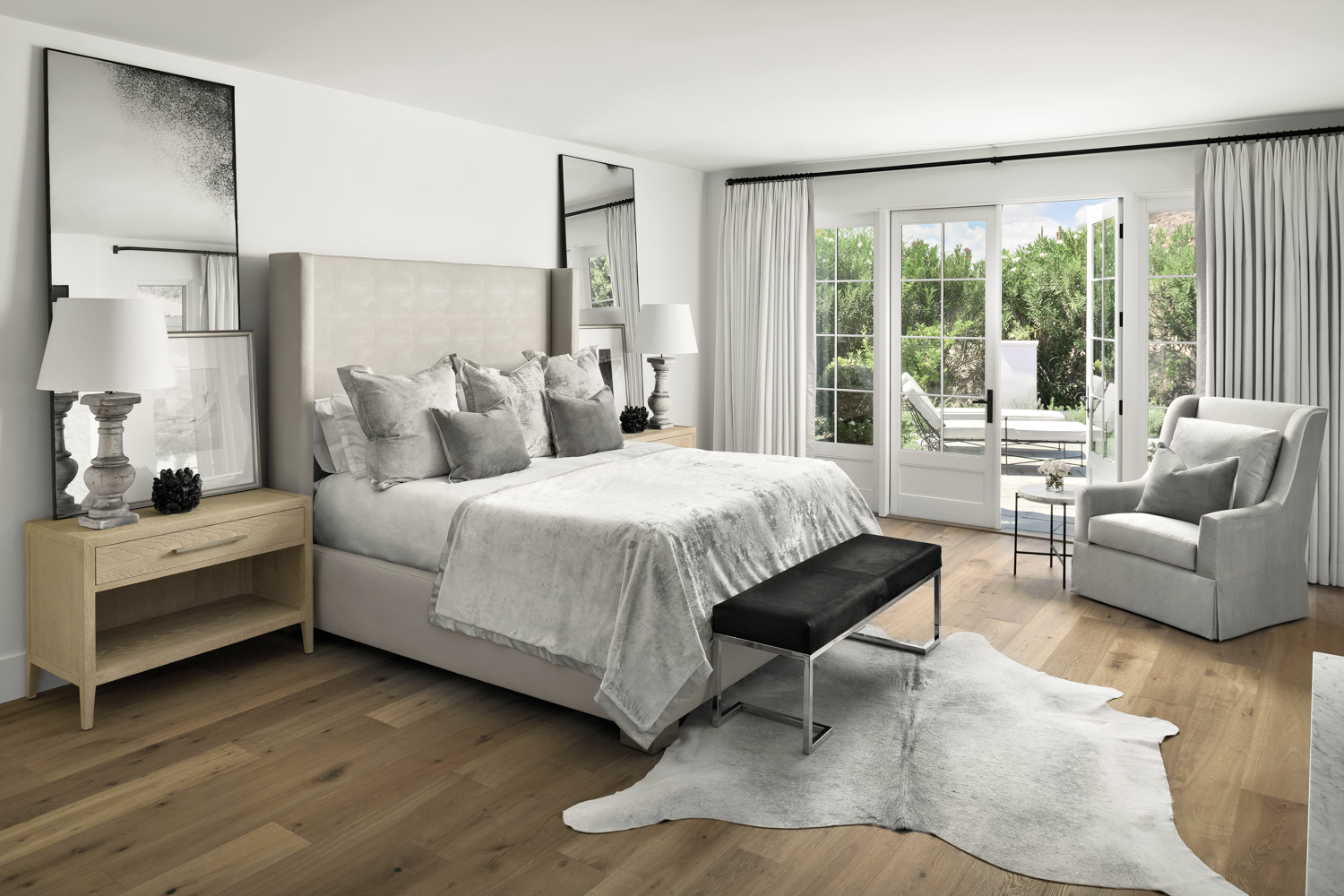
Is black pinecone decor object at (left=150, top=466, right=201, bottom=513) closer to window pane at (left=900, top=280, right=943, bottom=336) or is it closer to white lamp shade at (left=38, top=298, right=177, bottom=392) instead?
white lamp shade at (left=38, top=298, right=177, bottom=392)

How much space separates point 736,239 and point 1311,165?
3.49 metres

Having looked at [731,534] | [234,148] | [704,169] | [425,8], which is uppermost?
[704,169]

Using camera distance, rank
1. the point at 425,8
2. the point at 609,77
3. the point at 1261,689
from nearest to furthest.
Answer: the point at 425,8
the point at 1261,689
the point at 609,77

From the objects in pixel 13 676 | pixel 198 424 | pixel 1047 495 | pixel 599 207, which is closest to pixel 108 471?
pixel 198 424

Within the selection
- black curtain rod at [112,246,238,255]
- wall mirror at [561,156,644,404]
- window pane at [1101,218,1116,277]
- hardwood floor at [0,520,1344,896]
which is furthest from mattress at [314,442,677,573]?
window pane at [1101,218,1116,277]

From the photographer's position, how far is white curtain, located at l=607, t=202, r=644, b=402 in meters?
5.88

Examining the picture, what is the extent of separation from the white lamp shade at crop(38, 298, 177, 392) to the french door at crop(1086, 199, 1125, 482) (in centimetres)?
518

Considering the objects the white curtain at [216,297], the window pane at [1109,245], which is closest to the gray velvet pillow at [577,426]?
the white curtain at [216,297]

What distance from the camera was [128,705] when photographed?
3.30 meters

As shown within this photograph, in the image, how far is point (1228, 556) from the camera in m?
3.90

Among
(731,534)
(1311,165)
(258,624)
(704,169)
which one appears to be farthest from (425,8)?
(1311,165)

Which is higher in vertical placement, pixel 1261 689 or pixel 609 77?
pixel 609 77

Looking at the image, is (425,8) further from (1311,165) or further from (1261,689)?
(1311,165)

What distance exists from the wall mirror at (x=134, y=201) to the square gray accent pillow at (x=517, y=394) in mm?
1050
